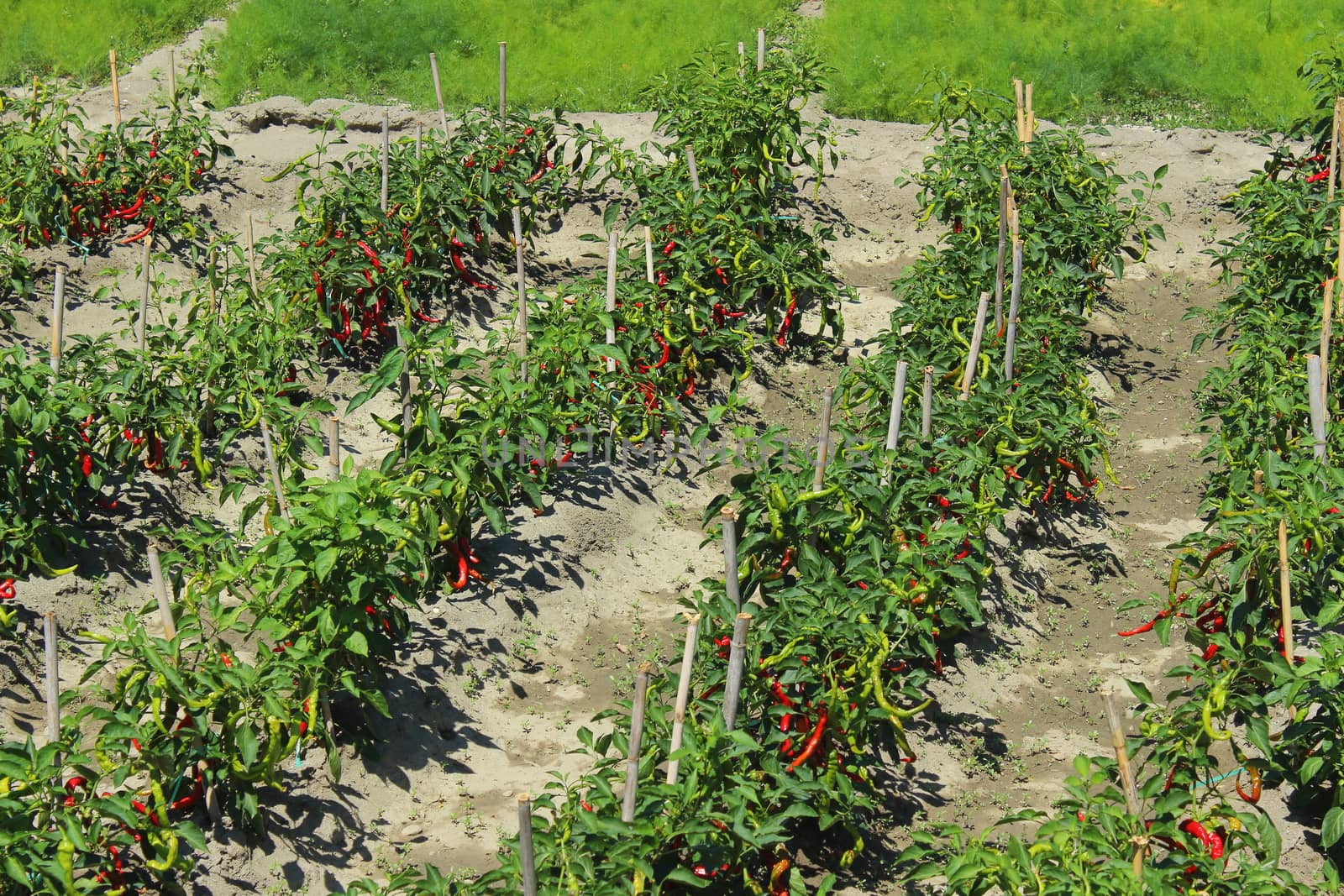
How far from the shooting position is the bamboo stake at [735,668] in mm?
5234

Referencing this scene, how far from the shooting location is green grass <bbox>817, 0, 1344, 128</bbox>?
11.9 m

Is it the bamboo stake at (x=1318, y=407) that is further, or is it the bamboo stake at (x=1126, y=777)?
the bamboo stake at (x=1318, y=407)

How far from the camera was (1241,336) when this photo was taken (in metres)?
8.58

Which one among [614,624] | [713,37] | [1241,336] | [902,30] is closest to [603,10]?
[713,37]

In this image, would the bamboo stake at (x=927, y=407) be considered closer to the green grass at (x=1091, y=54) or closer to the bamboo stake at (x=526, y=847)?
the bamboo stake at (x=526, y=847)

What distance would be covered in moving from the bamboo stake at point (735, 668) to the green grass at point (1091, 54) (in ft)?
23.9

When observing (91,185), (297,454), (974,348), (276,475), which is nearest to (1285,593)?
(974,348)

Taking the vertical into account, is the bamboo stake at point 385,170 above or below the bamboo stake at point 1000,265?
above

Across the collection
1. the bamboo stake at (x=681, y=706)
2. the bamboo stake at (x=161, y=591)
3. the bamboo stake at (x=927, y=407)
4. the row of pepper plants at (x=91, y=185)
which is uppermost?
the row of pepper plants at (x=91, y=185)

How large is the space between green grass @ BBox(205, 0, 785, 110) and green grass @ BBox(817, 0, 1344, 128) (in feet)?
3.17

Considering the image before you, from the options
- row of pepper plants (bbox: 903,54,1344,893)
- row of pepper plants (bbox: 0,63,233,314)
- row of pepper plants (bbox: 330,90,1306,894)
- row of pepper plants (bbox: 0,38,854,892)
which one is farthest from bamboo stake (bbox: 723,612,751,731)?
row of pepper plants (bbox: 0,63,233,314)

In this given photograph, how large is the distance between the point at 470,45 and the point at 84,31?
3.06 m

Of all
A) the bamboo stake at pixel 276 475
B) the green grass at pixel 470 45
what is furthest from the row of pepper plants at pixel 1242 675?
the green grass at pixel 470 45

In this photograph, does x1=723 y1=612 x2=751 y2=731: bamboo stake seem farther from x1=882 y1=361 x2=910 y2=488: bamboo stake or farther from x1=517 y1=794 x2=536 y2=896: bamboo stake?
x1=882 y1=361 x2=910 y2=488: bamboo stake
